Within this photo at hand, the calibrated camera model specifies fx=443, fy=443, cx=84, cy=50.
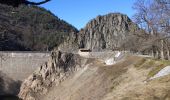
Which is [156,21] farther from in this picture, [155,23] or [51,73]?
[51,73]

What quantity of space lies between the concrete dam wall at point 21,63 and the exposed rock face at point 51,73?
227 centimetres

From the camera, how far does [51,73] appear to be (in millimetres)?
102875

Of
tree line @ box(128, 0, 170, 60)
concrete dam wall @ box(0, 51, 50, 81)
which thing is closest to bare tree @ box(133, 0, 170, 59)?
tree line @ box(128, 0, 170, 60)

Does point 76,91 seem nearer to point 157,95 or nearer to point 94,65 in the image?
point 94,65

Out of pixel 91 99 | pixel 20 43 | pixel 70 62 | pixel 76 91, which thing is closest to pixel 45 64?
pixel 70 62

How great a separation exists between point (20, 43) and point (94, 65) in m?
75.7

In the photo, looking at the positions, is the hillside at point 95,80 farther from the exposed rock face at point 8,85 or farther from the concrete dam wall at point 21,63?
the exposed rock face at point 8,85

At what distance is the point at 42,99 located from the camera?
9238 cm

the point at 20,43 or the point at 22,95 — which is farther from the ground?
the point at 20,43

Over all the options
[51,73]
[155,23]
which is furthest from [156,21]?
[51,73]

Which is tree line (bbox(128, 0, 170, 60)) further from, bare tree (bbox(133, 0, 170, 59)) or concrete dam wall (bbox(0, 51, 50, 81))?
concrete dam wall (bbox(0, 51, 50, 81))

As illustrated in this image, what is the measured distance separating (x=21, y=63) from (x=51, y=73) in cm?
780

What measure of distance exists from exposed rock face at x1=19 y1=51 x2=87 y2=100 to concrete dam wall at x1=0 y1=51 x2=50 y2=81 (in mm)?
2268

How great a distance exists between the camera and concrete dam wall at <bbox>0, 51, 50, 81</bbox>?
105 m
